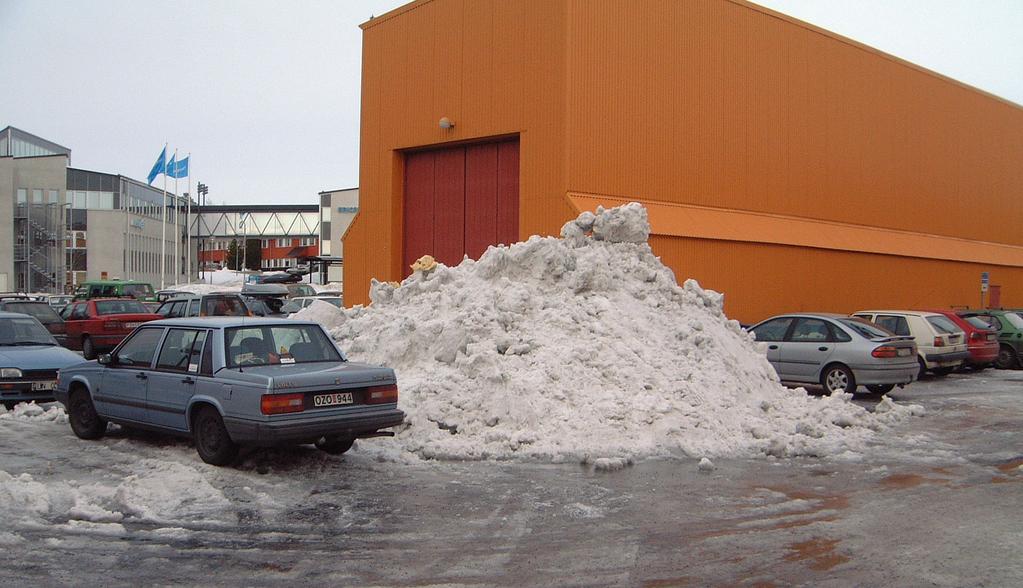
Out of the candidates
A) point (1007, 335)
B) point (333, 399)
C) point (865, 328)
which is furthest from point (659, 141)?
point (333, 399)

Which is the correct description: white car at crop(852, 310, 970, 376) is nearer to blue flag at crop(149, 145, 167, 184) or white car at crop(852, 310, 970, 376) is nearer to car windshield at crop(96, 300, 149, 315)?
car windshield at crop(96, 300, 149, 315)

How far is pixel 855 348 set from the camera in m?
15.1

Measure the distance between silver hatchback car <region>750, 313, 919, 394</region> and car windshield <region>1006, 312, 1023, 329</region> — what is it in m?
8.35

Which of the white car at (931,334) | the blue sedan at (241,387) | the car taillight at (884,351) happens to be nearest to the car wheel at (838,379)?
the car taillight at (884,351)

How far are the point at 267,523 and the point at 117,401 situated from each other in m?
3.97

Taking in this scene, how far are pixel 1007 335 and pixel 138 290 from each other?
1409 inches

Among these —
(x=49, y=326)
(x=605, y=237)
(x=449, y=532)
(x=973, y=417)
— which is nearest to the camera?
(x=449, y=532)

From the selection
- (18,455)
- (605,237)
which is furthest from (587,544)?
(605,237)

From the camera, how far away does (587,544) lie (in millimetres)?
6426

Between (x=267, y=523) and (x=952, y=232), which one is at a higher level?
(x=952, y=232)

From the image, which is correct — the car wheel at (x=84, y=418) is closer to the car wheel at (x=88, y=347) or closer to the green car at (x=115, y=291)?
the car wheel at (x=88, y=347)

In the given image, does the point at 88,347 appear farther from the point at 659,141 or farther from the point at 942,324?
the point at 942,324

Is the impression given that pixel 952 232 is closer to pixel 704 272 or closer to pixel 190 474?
pixel 704 272

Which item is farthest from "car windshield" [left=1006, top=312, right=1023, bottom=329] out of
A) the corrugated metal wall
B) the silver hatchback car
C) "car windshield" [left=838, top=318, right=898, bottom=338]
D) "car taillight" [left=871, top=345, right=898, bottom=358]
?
the corrugated metal wall
